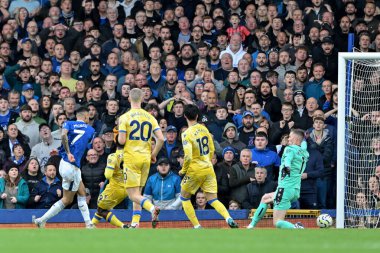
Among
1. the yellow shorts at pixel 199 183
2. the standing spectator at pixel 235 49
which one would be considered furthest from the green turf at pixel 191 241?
the standing spectator at pixel 235 49

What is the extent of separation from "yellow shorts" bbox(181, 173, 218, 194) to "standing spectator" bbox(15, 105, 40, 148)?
15.0 ft

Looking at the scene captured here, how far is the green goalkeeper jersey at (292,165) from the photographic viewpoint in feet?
60.0

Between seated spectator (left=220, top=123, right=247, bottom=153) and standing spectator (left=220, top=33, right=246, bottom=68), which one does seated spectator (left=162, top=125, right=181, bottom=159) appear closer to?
seated spectator (left=220, top=123, right=247, bottom=153)

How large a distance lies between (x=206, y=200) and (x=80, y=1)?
6.98 meters

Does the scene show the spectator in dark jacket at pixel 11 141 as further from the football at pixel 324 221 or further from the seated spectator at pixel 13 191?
the football at pixel 324 221

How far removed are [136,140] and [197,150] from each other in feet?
3.42

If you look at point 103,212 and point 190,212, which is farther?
point 103,212

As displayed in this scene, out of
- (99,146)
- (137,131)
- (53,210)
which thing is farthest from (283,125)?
(53,210)

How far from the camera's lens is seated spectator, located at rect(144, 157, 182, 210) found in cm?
2106

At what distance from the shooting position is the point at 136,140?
61.5 ft

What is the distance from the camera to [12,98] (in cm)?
2361

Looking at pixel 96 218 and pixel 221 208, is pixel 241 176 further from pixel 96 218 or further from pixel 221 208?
pixel 96 218

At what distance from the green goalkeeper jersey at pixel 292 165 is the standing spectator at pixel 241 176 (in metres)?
2.74

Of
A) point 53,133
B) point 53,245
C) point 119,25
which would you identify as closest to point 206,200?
point 53,133
